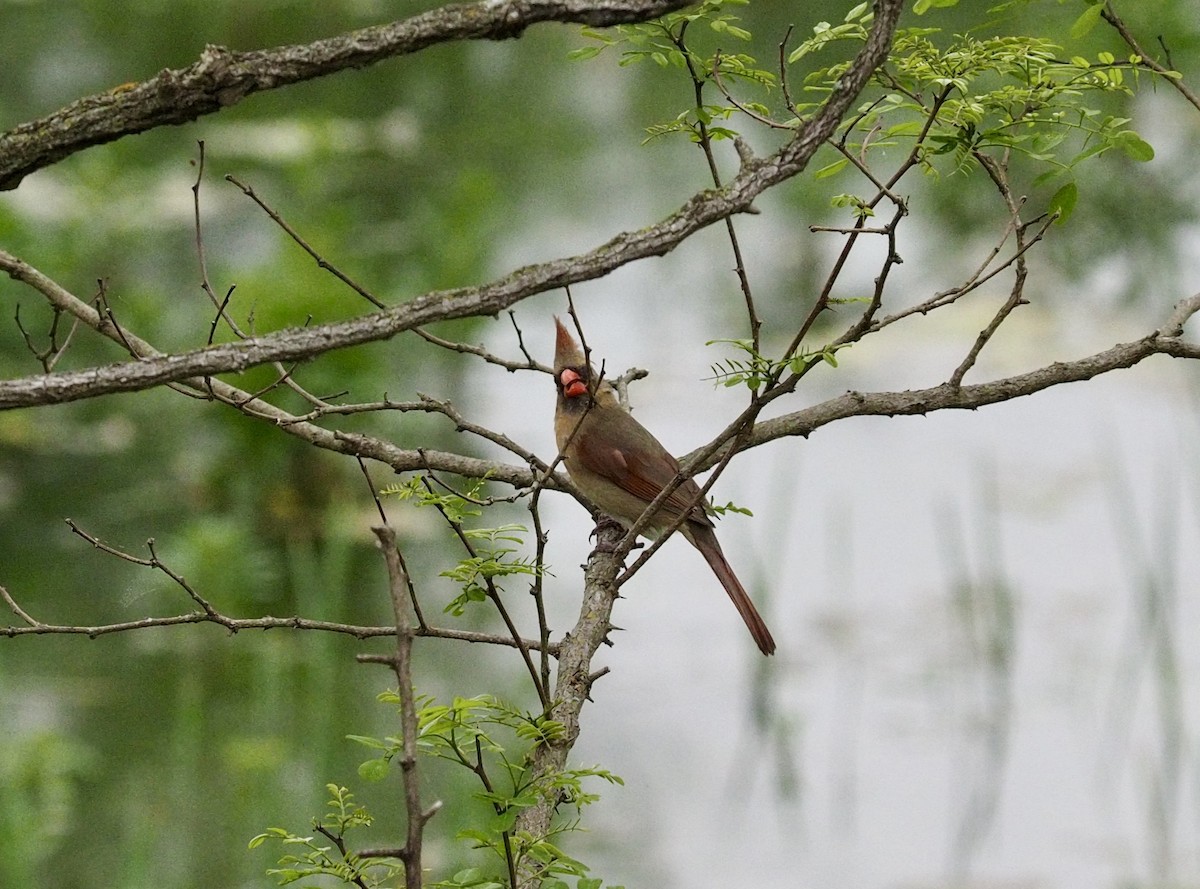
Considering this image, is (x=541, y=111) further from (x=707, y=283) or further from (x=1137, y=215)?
(x=1137, y=215)

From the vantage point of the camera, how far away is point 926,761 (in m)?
4.86

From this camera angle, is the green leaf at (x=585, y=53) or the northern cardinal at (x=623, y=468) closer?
the green leaf at (x=585, y=53)

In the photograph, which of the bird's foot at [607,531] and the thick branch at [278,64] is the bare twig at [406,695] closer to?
the thick branch at [278,64]

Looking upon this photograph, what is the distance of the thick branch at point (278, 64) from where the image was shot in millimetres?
1288

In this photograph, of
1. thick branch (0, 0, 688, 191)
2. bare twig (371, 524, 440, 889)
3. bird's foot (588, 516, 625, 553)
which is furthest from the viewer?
bird's foot (588, 516, 625, 553)

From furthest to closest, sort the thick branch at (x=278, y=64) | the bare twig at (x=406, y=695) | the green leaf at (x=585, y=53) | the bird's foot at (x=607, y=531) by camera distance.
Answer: the bird's foot at (x=607, y=531), the green leaf at (x=585, y=53), the thick branch at (x=278, y=64), the bare twig at (x=406, y=695)

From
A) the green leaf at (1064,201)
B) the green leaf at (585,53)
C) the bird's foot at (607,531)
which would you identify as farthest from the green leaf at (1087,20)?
the bird's foot at (607,531)

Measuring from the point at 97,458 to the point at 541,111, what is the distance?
4273 millimetres

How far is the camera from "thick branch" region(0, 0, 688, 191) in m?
1.29

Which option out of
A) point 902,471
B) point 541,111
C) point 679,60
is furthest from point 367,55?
point 541,111

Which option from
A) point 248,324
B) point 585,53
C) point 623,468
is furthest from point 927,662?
point 585,53

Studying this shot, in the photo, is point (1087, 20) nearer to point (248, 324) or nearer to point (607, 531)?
point (607, 531)

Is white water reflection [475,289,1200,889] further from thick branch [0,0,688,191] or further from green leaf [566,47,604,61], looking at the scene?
thick branch [0,0,688,191]

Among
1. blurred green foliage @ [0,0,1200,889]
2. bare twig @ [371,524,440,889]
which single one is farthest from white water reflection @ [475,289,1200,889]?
bare twig @ [371,524,440,889]
